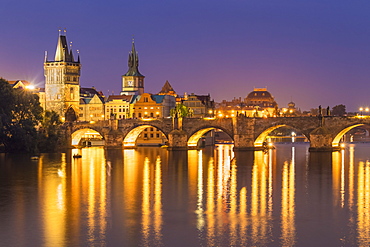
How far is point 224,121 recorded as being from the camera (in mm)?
102625

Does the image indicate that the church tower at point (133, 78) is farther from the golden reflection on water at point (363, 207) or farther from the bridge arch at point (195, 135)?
the golden reflection on water at point (363, 207)

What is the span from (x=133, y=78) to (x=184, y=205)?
12807cm

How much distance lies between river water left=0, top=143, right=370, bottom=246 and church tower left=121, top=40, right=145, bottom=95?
9569 centimetres

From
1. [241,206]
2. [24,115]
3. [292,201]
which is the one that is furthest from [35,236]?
[24,115]

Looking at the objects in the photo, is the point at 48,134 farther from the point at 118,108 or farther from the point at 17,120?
the point at 118,108

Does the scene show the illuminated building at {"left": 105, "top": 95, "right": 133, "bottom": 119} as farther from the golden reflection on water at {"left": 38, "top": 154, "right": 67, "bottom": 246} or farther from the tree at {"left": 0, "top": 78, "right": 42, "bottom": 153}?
the golden reflection on water at {"left": 38, "top": 154, "right": 67, "bottom": 246}

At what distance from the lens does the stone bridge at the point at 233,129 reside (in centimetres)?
9350

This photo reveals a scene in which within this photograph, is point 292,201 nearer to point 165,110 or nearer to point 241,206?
point 241,206

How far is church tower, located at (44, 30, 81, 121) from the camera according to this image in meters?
144

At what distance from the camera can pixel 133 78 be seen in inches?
6713

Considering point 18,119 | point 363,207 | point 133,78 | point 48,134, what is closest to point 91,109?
point 133,78

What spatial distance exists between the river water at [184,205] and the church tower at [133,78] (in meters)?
95.7

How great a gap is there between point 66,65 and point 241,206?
107 meters

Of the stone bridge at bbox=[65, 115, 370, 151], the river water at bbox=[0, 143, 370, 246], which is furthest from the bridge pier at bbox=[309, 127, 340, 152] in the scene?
the river water at bbox=[0, 143, 370, 246]
